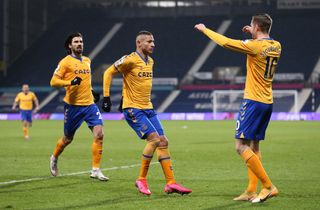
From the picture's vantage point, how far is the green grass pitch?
898 cm

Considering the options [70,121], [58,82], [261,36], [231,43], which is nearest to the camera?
[231,43]

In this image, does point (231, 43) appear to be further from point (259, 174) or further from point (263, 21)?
point (259, 174)

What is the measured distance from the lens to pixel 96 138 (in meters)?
12.1

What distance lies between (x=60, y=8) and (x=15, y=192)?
5459 centimetres

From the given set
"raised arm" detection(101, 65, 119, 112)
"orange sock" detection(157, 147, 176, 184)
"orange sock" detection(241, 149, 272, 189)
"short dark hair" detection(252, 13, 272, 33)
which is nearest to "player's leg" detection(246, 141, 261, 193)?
"orange sock" detection(241, 149, 272, 189)

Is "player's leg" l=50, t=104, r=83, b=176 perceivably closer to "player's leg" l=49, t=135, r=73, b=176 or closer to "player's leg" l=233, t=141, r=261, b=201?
"player's leg" l=49, t=135, r=73, b=176

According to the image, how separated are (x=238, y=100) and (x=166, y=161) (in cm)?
3639

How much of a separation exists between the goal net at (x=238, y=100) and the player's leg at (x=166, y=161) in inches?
1359

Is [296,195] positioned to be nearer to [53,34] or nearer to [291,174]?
[291,174]

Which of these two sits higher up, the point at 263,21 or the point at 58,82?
the point at 263,21

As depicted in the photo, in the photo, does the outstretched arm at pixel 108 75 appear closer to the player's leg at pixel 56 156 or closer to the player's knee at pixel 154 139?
the player's knee at pixel 154 139

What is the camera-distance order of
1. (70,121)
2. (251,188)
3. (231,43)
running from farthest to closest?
(70,121) < (251,188) < (231,43)

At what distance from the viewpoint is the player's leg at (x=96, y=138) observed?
467 inches

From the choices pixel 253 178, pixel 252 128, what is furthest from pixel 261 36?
pixel 253 178
